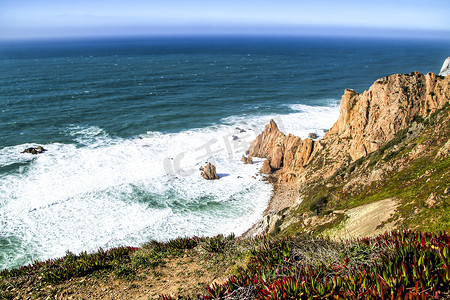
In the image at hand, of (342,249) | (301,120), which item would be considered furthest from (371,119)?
(301,120)

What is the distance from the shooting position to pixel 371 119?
23703 mm

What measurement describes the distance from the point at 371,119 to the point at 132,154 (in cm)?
2749

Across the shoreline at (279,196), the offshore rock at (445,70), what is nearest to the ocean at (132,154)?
the shoreline at (279,196)

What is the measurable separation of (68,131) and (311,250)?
46244mm

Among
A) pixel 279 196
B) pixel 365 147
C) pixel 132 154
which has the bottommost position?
pixel 279 196

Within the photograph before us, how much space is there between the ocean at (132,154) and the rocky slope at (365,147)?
499 centimetres

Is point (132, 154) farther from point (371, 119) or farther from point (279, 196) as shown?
point (371, 119)

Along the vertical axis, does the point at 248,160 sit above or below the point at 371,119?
below

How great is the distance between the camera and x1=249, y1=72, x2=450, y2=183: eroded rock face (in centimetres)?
2137

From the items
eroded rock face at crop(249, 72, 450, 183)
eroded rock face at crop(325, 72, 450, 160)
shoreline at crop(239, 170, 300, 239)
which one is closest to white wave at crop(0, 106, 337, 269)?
shoreline at crop(239, 170, 300, 239)

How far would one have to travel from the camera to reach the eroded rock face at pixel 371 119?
21367mm

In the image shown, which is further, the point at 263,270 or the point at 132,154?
the point at 132,154

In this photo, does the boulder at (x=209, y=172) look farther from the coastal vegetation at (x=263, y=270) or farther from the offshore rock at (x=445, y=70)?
the offshore rock at (x=445, y=70)

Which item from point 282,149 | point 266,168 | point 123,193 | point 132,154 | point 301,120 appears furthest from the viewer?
point 301,120
